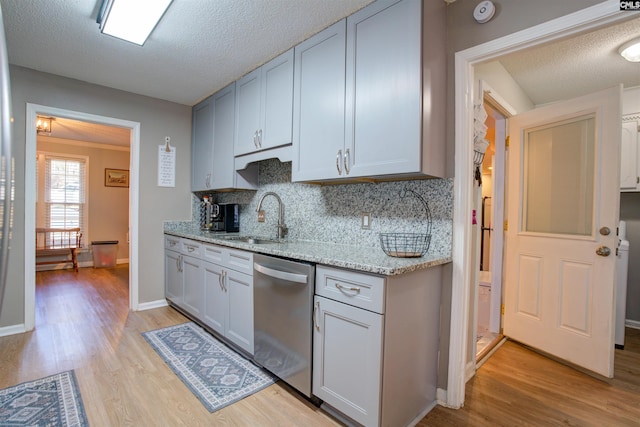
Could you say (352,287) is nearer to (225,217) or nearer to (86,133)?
(225,217)

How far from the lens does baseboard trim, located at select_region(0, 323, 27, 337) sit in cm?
262

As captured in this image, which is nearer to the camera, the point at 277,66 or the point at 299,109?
the point at 299,109

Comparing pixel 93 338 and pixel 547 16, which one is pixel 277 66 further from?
pixel 93 338

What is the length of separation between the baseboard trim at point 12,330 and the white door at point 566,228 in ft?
14.0

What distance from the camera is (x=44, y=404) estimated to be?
1721 mm

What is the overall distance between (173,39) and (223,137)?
1.03m

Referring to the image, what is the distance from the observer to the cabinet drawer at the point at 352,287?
4.56ft

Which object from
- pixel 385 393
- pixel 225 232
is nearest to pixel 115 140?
pixel 225 232

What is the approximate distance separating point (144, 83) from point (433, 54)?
107 inches

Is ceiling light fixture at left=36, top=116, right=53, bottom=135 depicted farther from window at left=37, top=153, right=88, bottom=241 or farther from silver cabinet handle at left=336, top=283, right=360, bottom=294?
silver cabinet handle at left=336, top=283, right=360, bottom=294

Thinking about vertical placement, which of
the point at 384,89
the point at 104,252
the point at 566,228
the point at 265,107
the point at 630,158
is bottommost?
the point at 104,252

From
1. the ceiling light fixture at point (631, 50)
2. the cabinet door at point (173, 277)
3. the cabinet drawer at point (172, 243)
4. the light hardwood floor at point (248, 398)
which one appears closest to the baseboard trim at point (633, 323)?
the light hardwood floor at point (248, 398)

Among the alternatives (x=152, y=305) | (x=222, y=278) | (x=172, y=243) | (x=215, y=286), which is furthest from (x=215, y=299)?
(x=152, y=305)

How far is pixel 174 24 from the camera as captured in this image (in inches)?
80.4
